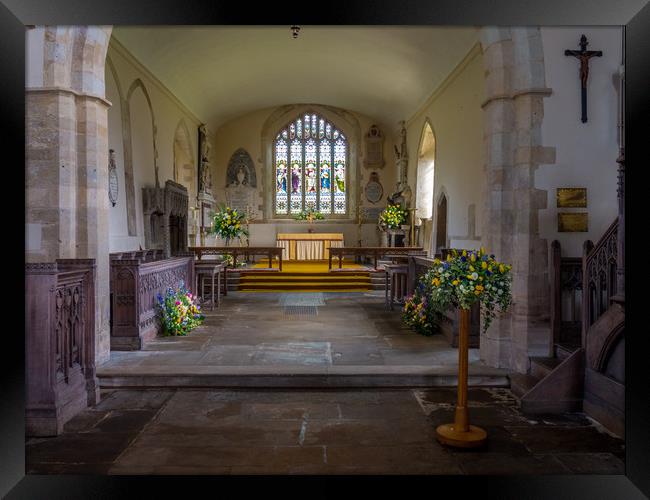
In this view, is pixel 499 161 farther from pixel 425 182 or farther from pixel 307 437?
pixel 425 182

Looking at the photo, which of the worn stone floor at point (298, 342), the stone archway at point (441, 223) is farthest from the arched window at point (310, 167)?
the worn stone floor at point (298, 342)

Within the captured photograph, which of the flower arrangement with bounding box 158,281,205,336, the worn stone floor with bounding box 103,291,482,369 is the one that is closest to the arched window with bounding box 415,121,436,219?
the worn stone floor with bounding box 103,291,482,369

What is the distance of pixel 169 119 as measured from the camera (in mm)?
12805

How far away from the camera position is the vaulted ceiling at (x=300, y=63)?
1038 centimetres

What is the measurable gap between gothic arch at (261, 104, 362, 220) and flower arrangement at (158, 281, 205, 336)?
11.0 m

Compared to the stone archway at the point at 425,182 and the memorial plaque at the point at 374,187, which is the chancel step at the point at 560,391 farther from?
the memorial plaque at the point at 374,187

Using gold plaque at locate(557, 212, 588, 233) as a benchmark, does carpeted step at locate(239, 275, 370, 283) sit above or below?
below

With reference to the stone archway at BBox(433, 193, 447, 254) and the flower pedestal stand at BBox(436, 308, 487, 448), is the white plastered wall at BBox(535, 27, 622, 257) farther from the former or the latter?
the stone archway at BBox(433, 193, 447, 254)

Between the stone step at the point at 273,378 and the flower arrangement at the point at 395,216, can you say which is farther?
the flower arrangement at the point at 395,216

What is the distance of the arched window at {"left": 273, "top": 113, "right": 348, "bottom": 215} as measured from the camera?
18578 mm

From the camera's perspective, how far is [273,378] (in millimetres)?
5137
